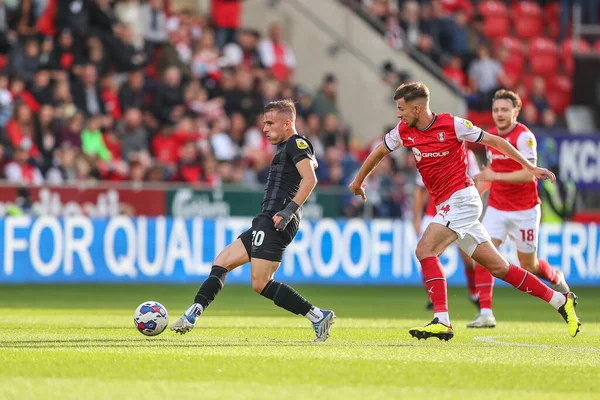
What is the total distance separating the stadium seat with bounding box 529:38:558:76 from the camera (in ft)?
95.6

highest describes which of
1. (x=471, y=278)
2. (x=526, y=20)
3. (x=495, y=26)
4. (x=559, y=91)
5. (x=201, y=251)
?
(x=526, y=20)

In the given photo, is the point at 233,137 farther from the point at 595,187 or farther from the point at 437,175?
the point at 437,175

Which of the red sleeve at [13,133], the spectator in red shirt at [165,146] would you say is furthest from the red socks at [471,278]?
the red sleeve at [13,133]

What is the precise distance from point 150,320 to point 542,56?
68.9 feet

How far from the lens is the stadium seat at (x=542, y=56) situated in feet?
95.6

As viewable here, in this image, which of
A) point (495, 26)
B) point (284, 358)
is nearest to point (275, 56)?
point (495, 26)

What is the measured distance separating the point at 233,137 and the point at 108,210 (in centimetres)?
375

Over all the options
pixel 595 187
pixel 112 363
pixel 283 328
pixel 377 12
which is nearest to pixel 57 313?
pixel 283 328

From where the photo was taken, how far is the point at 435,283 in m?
10.1

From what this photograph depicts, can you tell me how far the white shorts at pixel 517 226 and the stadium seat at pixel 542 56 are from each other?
17.1 meters

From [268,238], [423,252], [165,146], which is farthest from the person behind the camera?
[165,146]

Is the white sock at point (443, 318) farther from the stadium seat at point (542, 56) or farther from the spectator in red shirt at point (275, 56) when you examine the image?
the stadium seat at point (542, 56)

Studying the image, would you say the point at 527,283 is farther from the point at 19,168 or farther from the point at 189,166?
the point at 189,166

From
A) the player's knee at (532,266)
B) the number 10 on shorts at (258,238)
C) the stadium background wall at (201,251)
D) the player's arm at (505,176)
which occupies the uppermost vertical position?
the player's arm at (505,176)
